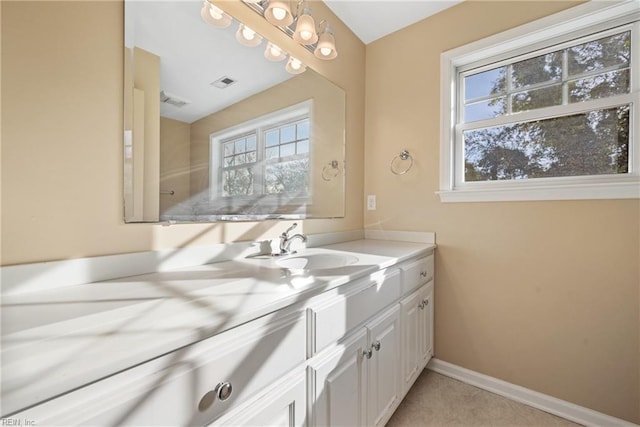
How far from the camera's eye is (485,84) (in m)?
1.75

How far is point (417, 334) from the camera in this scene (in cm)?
154

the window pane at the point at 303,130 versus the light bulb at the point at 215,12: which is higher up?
the light bulb at the point at 215,12

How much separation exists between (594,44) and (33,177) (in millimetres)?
2523

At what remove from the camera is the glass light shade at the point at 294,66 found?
5.03 feet

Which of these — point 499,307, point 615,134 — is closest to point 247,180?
point 499,307

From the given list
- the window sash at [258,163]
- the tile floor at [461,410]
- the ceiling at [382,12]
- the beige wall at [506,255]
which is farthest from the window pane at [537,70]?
the tile floor at [461,410]

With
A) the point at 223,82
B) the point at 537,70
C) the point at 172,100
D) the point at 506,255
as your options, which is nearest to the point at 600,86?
the point at 537,70

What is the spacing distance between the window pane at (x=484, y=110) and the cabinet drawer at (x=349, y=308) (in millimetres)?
1239

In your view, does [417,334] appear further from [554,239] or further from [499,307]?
[554,239]

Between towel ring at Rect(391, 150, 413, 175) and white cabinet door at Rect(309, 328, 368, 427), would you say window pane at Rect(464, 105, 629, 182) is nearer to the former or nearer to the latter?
towel ring at Rect(391, 150, 413, 175)

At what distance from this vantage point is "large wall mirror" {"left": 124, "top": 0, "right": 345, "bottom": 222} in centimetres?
94

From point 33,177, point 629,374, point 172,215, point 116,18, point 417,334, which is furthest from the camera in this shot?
point 417,334

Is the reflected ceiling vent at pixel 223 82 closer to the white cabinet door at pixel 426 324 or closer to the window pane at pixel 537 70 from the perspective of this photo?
the white cabinet door at pixel 426 324

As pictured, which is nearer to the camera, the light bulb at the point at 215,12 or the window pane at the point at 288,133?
the light bulb at the point at 215,12
